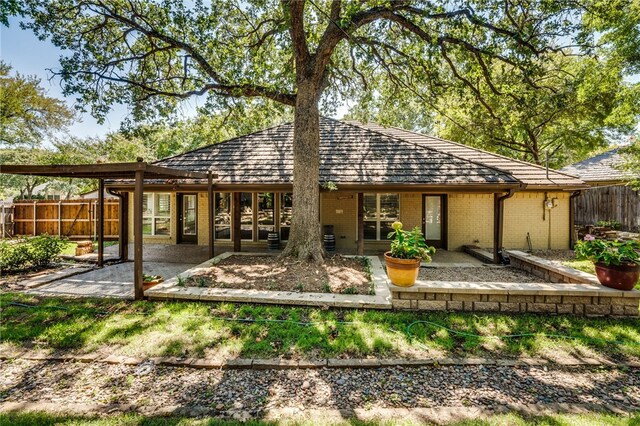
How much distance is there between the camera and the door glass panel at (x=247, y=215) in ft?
38.8

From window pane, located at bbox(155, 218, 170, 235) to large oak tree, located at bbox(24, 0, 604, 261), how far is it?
15.4ft

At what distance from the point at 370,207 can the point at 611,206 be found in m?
13.1

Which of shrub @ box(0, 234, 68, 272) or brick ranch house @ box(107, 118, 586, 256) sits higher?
brick ranch house @ box(107, 118, 586, 256)

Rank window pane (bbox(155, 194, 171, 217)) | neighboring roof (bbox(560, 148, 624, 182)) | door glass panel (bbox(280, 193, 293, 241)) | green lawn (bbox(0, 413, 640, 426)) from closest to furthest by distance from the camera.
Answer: green lawn (bbox(0, 413, 640, 426)), door glass panel (bbox(280, 193, 293, 241)), window pane (bbox(155, 194, 171, 217)), neighboring roof (bbox(560, 148, 624, 182))

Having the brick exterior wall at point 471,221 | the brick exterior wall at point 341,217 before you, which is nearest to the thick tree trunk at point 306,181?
the brick exterior wall at point 341,217

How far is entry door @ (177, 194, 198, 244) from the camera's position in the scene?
11977 millimetres

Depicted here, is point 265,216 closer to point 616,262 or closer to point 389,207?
point 389,207

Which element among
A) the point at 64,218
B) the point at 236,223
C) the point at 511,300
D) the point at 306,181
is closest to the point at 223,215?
the point at 236,223

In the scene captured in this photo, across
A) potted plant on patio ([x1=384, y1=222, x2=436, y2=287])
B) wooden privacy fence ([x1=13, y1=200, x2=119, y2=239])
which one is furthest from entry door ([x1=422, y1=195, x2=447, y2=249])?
wooden privacy fence ([x1=13, y1=200, x2=119, y2=239])

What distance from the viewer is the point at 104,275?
7.45 meters

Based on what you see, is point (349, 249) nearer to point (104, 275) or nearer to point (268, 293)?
point (268, 293)

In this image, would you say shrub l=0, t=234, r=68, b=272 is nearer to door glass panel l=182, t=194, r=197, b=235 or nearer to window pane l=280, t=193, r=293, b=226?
door glass panel l=182, t=194, r=197, b=235

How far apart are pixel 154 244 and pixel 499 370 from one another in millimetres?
12409

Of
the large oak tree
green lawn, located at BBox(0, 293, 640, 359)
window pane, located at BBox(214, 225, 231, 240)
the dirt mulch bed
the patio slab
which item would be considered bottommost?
green lawn, located at BBox(0, 293, 640, 359)
